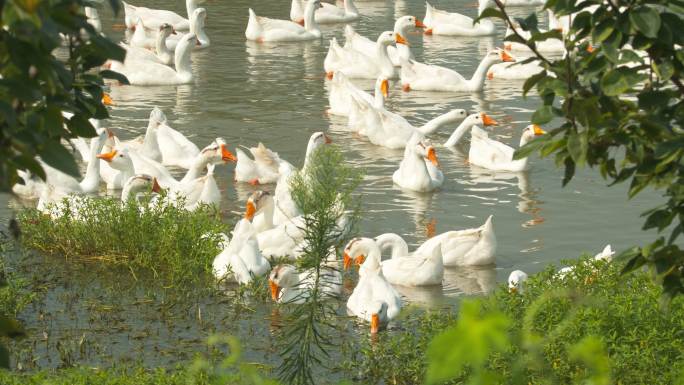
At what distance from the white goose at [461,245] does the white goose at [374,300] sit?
96 cm

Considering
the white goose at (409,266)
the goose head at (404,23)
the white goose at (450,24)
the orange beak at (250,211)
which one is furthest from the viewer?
the white goose at (450,24)

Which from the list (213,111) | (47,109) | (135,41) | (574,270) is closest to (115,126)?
(213,111)

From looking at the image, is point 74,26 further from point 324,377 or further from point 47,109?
point 324,377

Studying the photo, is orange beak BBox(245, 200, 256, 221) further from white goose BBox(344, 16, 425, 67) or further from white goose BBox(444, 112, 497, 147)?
white goose BBox(344, 16, 425, 67)

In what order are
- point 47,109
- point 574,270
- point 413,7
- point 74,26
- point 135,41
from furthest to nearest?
point 413,7 < point 135,41 < point 574,270 < point 47,109 < point 74,26

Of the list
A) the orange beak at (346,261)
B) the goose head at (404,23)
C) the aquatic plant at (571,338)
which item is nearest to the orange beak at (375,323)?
the aquatic plant at (571,338)

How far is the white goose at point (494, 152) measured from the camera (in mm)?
13398

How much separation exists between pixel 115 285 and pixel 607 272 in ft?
12.2

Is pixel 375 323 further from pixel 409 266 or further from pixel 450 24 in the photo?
pixel 450 24

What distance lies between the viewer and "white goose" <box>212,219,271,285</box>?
9.44 meters

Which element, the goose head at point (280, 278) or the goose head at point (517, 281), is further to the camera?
the goose head at point (280, 278)

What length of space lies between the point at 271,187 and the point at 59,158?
10.2 metres

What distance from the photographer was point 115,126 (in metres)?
15.6

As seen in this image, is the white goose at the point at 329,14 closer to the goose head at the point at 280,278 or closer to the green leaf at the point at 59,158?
the goose head at the point at 280,278
